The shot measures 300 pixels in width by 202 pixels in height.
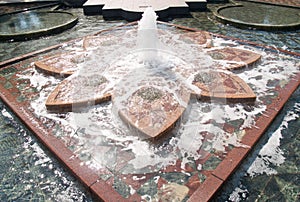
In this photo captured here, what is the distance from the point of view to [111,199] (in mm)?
2211

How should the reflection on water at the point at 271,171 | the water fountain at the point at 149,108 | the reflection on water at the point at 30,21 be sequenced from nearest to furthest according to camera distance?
the reflection on water at the point at 271,171
the water fountain at the point at 149,108
the reflection on water at the point at 30,21

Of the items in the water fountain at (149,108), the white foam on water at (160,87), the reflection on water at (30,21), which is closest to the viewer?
the water fountain at (149,108)

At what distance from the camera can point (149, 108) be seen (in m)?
3.31

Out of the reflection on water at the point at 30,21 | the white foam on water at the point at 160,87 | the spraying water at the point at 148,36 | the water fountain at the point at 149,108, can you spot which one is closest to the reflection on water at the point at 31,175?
the water fountain at the point at 149,108

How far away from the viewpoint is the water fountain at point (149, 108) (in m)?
2.54

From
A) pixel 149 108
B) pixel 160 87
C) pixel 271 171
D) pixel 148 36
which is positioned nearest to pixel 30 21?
pixel 148 36

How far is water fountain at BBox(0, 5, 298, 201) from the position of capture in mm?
2535

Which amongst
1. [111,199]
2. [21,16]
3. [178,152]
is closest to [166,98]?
[178,152]

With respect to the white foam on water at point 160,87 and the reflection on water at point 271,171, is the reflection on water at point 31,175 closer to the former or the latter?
the white foam on water at point 160,87

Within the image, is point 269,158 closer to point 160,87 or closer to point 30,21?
point 160,87

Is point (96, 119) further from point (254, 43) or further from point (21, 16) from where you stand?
point (21, 16)

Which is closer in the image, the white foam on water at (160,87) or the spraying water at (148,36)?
the white foam on water at (160,87)

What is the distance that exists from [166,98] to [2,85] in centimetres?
312

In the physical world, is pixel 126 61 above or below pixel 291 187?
above
